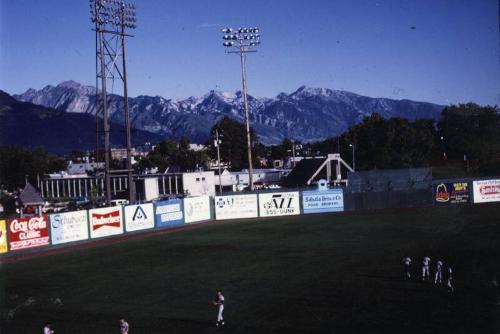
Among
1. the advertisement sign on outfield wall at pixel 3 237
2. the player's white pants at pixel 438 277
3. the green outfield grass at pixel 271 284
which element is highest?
the advertisement sign on outfield wall at pixel 3 237

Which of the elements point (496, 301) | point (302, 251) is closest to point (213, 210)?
point (302, 251)

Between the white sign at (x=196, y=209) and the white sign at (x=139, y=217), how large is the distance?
4338 millimetres

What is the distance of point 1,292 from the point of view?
25.9 meters

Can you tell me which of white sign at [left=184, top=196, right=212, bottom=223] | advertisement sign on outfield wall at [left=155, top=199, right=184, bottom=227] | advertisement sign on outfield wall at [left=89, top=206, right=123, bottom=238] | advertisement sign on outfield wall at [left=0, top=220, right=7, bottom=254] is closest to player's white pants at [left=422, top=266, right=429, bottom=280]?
advertisement sign on outfield wall at [left=0, top=220, right=7, bottom=254]

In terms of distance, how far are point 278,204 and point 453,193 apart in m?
18.9

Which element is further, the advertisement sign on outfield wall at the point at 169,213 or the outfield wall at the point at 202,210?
the advertisement sign on outfield wall at the point at 169,213

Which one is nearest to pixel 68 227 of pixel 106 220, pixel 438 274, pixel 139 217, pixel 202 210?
pixel 106 220

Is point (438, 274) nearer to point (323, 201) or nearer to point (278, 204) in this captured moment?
point (278, 204)

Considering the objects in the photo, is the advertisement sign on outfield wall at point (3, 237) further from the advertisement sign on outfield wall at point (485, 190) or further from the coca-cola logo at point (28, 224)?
the advertisement sign on outfield wall at point (485, 190)

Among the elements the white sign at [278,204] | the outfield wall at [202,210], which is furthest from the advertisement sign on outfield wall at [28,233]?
the white sign at [278,204]

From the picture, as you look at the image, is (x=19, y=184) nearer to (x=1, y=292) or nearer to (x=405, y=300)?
(x=1, y=292)

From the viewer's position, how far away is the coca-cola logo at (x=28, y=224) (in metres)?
37.1

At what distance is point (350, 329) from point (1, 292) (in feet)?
58.7

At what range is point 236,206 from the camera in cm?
5462
